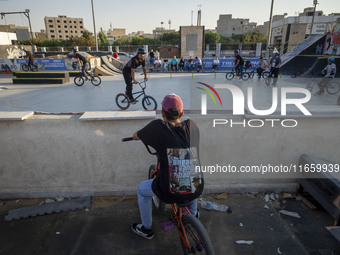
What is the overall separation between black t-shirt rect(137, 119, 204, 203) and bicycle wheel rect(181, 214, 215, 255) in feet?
0.78

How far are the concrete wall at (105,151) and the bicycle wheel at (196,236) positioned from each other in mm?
1614

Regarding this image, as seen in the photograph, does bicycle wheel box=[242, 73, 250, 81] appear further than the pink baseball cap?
Yes

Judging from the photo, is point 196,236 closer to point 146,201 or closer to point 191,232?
point 191,232

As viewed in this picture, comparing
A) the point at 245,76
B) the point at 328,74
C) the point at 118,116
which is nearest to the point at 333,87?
the point at 328,74

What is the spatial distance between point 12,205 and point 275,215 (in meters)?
4.40

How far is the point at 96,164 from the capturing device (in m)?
3.80

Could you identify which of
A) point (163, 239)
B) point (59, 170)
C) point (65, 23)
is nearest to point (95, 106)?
point (59, 170)

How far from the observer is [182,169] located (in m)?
2.26

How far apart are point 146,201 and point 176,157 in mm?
872

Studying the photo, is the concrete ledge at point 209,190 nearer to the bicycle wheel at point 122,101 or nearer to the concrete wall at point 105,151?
the concrete wall at point 105,151

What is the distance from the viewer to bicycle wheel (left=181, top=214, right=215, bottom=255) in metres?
2.09

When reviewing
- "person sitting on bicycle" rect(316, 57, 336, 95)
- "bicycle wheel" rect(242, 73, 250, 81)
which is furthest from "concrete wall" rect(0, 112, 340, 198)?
"bicycle wheel" rect(242, 73, 250, 81)

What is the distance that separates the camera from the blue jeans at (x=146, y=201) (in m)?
2.63

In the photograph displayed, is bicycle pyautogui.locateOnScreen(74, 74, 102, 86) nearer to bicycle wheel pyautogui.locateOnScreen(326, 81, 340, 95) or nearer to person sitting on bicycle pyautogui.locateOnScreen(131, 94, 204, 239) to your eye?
person sitting on bicycle pyautogui.locateOnScreen(131, 94, 204, 239)
